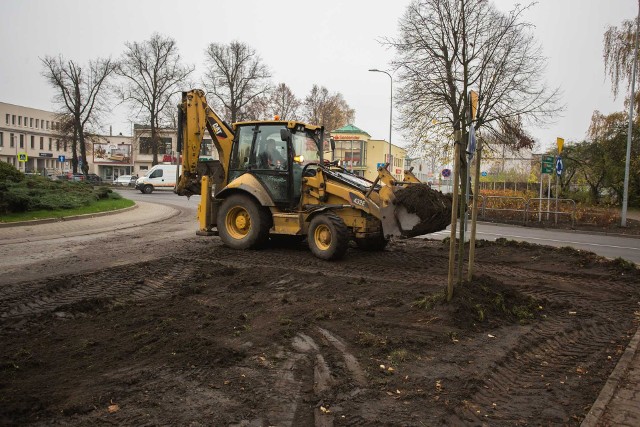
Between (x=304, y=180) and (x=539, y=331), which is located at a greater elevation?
(x=304, y=180)

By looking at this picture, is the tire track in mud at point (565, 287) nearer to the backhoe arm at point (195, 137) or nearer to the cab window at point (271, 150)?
the cab window at point (271, 150)

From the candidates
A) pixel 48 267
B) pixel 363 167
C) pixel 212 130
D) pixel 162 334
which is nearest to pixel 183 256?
pixel 48 267

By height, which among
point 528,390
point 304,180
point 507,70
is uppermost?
point 507,70

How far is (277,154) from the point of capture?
11.1 metres

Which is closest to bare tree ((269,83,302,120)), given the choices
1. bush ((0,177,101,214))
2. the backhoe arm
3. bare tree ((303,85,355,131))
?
bare tree ((303,85,355,131))

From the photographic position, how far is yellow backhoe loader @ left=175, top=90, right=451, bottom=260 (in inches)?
377

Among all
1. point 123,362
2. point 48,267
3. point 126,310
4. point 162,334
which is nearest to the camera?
point 123,362

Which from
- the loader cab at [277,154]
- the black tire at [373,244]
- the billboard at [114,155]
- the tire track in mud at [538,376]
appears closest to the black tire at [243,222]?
the loader cab at [277,154]

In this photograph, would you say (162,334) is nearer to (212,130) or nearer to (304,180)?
(304,180)

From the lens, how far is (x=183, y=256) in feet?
35.0

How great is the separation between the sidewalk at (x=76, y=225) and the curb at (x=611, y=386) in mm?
12591

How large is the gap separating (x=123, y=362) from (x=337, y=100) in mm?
62728

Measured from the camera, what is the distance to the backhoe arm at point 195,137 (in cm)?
1191

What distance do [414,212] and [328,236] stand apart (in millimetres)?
1832
